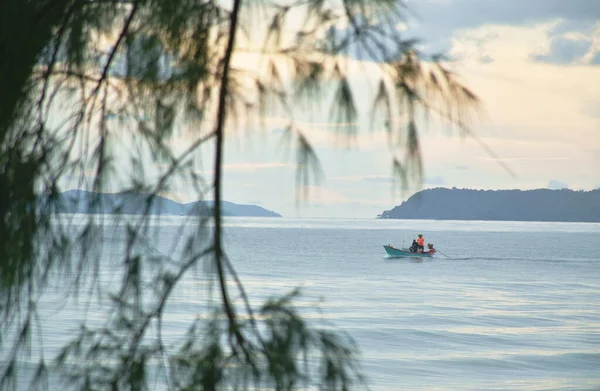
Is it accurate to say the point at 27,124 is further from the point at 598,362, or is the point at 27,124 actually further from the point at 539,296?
the point at 539,296

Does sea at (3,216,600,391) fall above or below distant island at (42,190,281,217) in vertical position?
below

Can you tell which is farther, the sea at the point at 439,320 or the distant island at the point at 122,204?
the sea at the point at 439,320

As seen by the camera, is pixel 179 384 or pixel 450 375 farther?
pixel 450 375

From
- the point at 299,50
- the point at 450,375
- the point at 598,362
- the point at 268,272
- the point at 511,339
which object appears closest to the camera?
the point at 299,50

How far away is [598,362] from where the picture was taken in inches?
520

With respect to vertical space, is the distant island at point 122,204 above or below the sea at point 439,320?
above

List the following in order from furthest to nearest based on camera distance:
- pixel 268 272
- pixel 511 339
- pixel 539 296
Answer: pixel 268 272
pixel 539 296
pixel 511 339

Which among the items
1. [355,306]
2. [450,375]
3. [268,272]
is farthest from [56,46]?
[268,272]

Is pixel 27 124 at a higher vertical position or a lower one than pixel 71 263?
higher

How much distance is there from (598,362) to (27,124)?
12.8m

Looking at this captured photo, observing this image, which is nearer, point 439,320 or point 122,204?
point 122,204

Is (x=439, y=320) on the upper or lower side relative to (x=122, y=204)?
lower

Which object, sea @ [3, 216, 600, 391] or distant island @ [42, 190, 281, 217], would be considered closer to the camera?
distant island @ [42, 190, 281, 217]

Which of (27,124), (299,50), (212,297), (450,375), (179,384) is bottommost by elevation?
(450,375)
